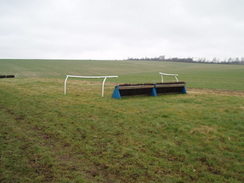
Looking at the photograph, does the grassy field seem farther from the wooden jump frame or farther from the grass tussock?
the wooden jump frame

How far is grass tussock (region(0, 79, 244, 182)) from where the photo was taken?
3393mm

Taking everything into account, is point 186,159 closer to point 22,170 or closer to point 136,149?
point 136,149

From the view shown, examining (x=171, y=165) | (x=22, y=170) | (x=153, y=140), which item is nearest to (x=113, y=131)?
(x=153, y=140)

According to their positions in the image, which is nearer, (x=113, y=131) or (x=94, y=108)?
(x=113, y=131)

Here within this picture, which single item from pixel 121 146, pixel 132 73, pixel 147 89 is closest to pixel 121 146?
pixel 121 146

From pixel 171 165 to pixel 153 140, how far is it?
45.1 inches

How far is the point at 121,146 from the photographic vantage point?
4.45m

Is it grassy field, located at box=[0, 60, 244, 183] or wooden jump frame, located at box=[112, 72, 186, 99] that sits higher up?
wooden jump frame, located at box=[112, 72, 186, 99]

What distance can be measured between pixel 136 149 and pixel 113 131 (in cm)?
120

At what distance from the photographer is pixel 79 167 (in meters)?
3.57

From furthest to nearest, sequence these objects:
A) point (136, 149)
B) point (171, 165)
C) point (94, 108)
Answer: point (94, 108), point (136, 149), point (171, 165)

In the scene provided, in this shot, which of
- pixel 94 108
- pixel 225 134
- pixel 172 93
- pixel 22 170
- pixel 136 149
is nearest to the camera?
pixel 22 170

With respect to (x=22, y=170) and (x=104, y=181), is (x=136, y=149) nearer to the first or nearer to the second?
(x=104, y=181)

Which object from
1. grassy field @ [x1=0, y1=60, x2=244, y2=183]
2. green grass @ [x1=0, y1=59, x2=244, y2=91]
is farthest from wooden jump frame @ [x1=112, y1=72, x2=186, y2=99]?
green grass @ [x1=0, y1=59, x2=244, y2=91]
